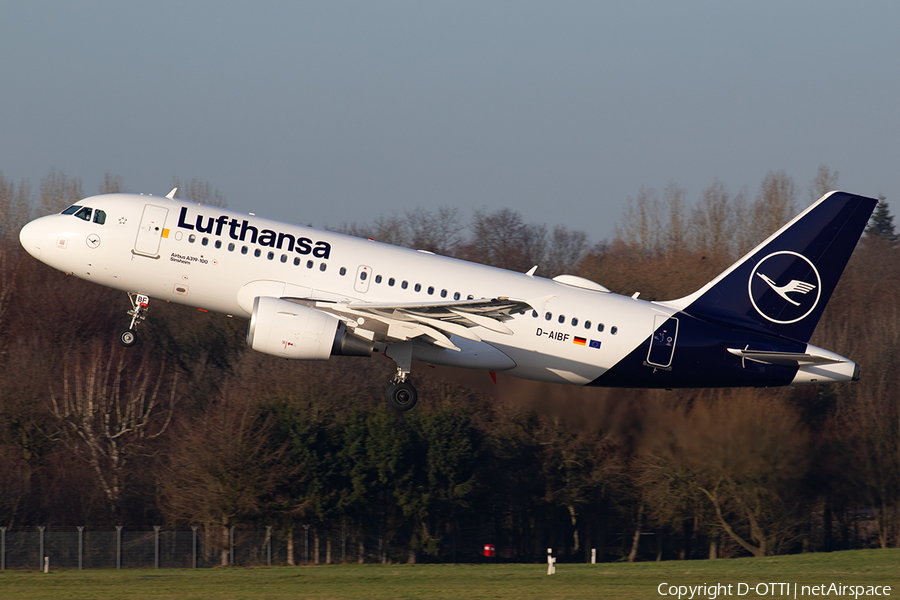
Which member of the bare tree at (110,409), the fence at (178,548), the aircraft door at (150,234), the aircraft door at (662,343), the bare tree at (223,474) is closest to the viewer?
the aircraft door at (150,234)

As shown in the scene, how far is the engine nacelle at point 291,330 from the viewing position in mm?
A: 26141

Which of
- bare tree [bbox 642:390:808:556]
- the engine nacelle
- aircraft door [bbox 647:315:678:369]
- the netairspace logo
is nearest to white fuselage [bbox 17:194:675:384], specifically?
aircraft door [bbox 647:315:678:369]

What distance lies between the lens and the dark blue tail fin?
29.8 metres

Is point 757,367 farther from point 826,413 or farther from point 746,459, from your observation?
point 826,413

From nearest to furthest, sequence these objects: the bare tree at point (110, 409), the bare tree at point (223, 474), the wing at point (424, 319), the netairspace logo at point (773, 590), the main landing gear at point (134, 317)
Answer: the netairspace logo at point (773, 590), the wing at point (424, 319), the main landing gear at point (134, 317), the bare tree at point (223, 474), the bare tree at point (110, 409)

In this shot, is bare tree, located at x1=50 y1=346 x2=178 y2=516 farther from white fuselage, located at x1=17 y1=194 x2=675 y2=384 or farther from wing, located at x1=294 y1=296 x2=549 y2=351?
wing, located at x1=294 y1=296 x2=549 y2=351

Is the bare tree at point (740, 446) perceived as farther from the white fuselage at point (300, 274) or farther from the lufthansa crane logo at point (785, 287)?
the white fuselage at point (300, 274)

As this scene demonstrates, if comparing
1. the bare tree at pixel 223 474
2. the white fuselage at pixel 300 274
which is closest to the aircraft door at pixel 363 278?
the white fuselage at pixel 300 274

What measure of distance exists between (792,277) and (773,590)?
9.59 meters

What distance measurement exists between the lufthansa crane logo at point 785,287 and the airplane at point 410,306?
0.14 ft

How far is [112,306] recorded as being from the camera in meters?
61.5

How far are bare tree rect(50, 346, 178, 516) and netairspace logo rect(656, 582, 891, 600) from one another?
3489 cm

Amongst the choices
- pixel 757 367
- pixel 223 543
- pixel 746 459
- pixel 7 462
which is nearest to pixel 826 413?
pixel 746 459

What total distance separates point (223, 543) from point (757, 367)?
28.0 metres
